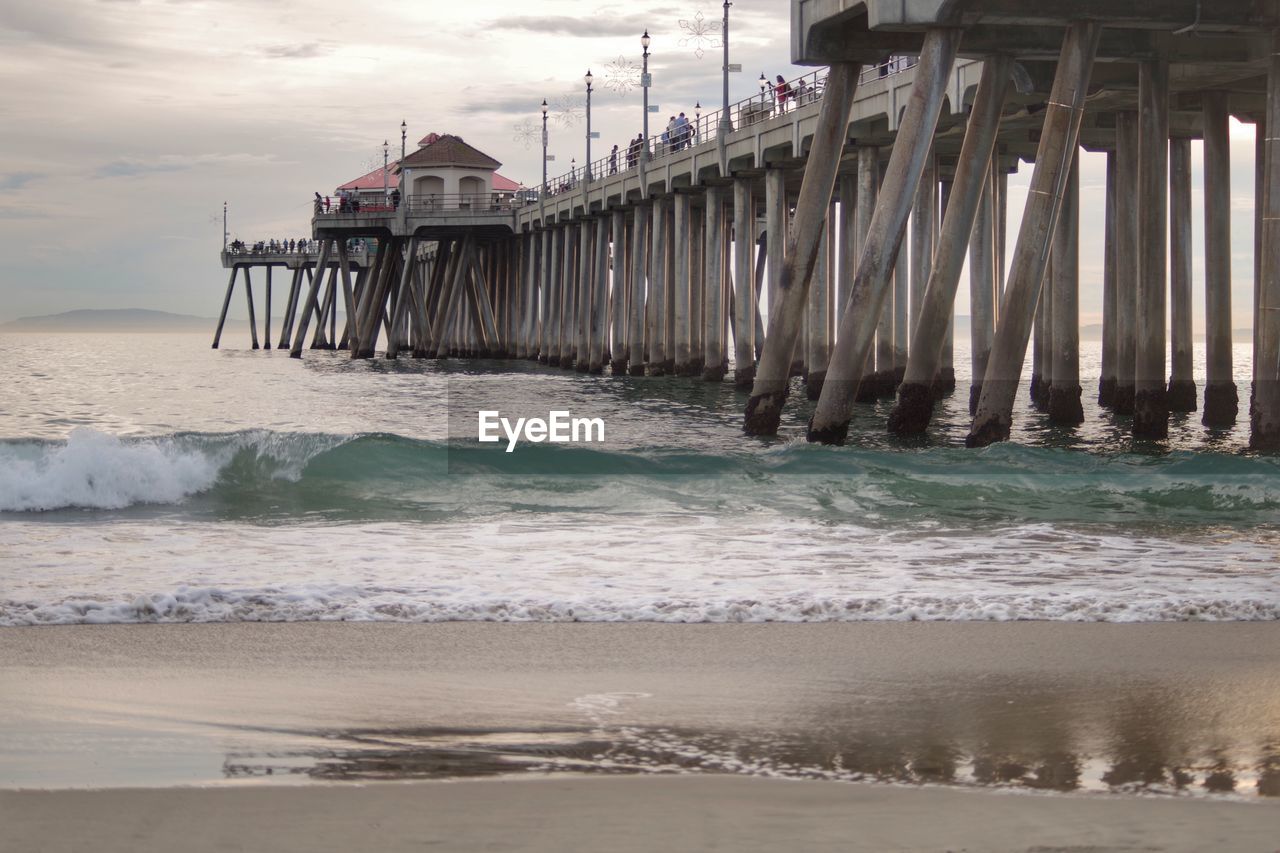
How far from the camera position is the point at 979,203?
2350 centimetres

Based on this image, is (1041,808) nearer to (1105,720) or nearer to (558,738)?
(1105,720)

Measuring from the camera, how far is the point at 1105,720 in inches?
217

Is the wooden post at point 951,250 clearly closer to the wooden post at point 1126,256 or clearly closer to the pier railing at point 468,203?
the wooden post at point 1126,256

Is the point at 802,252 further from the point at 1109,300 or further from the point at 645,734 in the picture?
the point at 645,734

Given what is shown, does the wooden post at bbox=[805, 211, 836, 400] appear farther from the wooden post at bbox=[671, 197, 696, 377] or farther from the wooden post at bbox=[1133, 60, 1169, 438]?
the wooden post at bbox=[1133, 60, 1169, 438]

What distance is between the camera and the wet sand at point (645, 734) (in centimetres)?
417

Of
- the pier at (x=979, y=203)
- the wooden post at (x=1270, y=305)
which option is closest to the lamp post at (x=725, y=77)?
the pier at (x=979, y=203)

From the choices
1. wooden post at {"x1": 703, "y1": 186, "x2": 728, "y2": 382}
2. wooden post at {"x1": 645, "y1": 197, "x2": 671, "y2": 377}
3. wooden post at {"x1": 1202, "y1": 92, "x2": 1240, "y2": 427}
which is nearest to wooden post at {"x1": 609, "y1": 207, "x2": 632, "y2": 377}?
wooden post at {"x1": 645, "y1": 197, "x2": 671, "y2": 377}

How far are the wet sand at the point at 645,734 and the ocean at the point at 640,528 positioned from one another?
Result: 1.78 feet

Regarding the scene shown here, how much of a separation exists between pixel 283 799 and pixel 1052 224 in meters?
15.6

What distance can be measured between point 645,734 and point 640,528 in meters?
6.66

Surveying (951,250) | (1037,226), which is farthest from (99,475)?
(1037,226)

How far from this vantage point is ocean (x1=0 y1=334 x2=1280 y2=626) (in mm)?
8031

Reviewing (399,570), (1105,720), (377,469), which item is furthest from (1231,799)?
(377,469)
